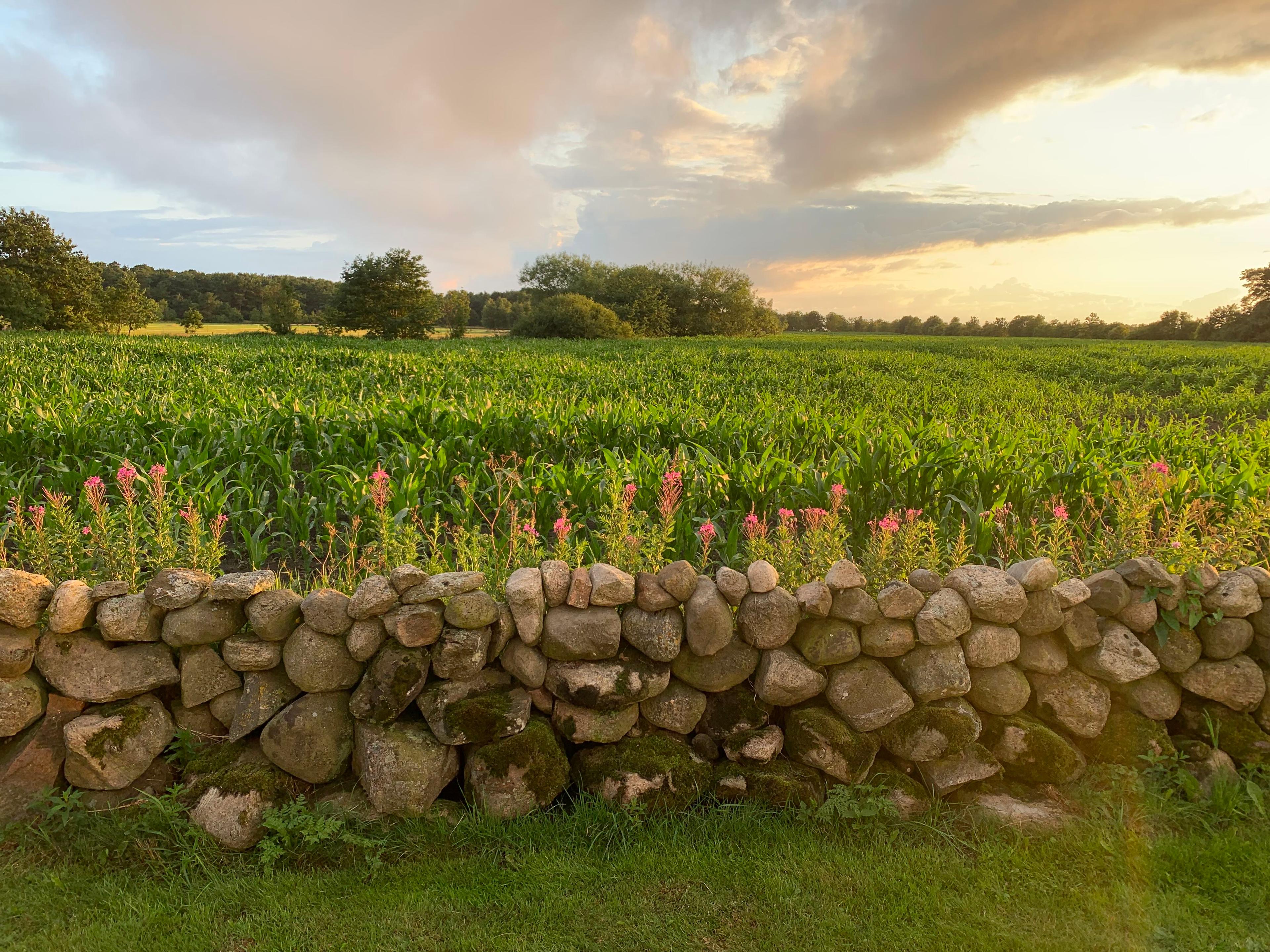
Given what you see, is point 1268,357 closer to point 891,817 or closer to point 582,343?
point 582,343

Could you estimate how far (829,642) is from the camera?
3.08 m

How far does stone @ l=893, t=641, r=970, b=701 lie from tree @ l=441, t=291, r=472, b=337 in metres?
57.3

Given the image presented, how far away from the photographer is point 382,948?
2.34 metres

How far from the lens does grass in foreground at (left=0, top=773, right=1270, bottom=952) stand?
2385 millimetres

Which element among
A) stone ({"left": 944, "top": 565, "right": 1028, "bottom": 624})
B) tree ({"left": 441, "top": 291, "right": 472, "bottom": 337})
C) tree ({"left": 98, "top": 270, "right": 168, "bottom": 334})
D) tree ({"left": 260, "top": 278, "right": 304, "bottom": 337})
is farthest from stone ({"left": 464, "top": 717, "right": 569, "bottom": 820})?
tree ({"left": 98, "top": 270, "right": 168, "bottom": 334})

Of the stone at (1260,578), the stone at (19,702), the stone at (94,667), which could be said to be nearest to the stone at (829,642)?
the stone at (1260,578)

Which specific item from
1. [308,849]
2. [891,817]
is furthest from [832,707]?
[308,849]

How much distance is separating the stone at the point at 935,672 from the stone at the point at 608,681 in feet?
3.91

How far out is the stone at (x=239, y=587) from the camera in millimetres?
2908

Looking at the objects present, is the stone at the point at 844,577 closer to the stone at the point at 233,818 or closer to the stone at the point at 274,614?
the stone at the point at 274,614

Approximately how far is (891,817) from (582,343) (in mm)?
35842

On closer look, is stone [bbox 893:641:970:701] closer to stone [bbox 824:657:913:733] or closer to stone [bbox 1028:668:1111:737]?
stone [bbox 824:657:913:733]

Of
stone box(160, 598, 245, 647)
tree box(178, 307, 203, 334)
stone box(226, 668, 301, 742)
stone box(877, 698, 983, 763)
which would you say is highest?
tree box(178, 307, 203, 334)

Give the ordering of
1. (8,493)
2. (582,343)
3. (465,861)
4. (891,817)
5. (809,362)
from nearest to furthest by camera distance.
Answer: (465,861) → (891,817) → (8,493) → (809,362) → (582,343)
